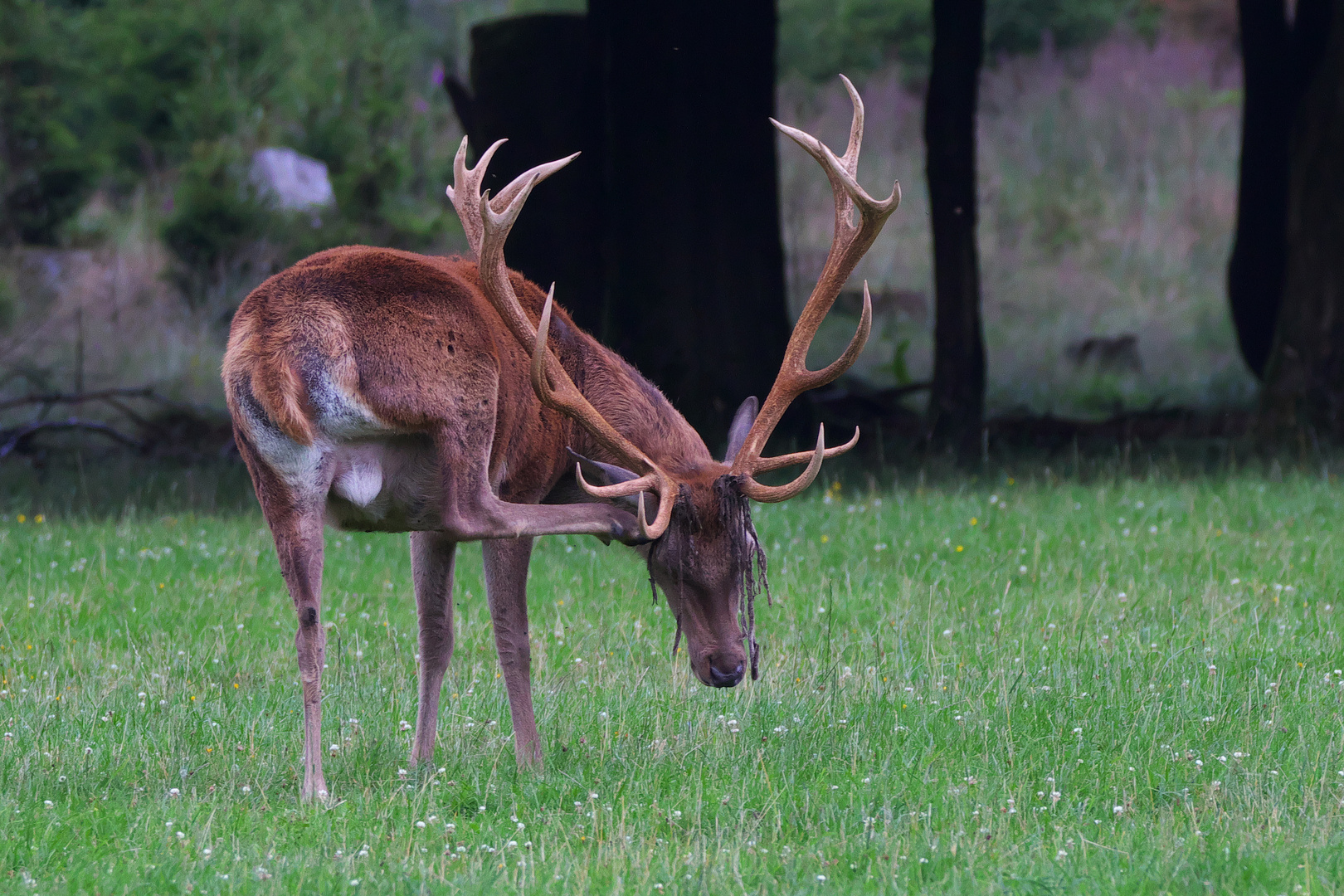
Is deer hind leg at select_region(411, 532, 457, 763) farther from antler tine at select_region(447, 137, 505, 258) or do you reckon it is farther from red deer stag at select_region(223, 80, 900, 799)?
antler tine at select_region(447, 137, 505, 258)

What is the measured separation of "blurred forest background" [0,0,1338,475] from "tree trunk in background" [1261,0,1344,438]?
2332 millimetres

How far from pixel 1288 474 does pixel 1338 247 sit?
2.12 m

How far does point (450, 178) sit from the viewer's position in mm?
24531

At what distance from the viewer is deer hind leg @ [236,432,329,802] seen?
492 cm

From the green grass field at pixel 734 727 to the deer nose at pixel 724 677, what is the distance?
219 millimetres

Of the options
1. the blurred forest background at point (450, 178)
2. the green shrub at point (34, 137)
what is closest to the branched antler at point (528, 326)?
the blurred forest background at point (450, 178)

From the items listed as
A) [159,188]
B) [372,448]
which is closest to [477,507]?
[372,448]

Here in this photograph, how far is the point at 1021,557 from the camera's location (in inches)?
344

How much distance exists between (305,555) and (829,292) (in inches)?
85.4

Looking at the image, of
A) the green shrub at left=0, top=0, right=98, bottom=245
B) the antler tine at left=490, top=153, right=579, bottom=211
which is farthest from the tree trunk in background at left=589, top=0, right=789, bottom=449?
the green shrub at left=0, top=0, right=98, bottom=245

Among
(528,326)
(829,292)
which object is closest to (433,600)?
(528,326)

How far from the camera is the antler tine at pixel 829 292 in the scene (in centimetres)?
553

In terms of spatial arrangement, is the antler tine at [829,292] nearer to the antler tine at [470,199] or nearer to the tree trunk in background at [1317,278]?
the antler tine at [470,199]

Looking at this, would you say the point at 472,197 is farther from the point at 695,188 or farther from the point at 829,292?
the point at 695,188
